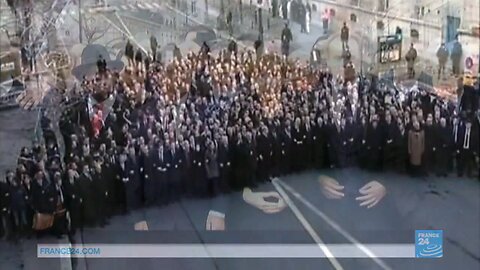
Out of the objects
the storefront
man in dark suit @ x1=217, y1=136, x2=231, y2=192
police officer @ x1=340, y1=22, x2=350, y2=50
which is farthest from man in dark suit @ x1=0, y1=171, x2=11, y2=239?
police officer @ x1=340, y1=22, x2=350, y2=50

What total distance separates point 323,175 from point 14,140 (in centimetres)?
91

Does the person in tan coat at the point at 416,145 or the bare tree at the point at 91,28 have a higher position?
the bare tree at the point at 91,28

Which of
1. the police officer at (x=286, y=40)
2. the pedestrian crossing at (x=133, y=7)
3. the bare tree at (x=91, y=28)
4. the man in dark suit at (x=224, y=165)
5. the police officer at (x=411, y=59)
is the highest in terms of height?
the pedestrian crossing at (x=133, y=7)

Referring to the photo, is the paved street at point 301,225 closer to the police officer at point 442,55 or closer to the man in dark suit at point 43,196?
the man in dark suit at point 43,196

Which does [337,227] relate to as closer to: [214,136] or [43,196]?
[214,136]

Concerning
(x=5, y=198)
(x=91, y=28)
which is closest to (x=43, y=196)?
(x=5, y=198)

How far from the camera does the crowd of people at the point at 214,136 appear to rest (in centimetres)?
192

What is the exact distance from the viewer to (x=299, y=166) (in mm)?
1976

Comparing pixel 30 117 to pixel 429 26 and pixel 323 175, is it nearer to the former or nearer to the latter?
pixel 323 175

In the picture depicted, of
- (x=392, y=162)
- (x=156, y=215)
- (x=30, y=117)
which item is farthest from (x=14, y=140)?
(x=392, y=162)

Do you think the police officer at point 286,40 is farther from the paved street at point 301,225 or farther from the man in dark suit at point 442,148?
the man in dark suit at point 442,148

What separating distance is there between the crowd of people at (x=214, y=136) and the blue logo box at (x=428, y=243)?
181 mm

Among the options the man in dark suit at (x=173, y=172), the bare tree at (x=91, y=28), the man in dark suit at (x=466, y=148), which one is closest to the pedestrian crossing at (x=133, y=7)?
the bare tree at (x=91, y=28)

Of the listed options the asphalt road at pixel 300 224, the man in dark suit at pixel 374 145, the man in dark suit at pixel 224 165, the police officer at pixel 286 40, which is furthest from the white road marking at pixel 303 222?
the police officer at pixel 286 40
